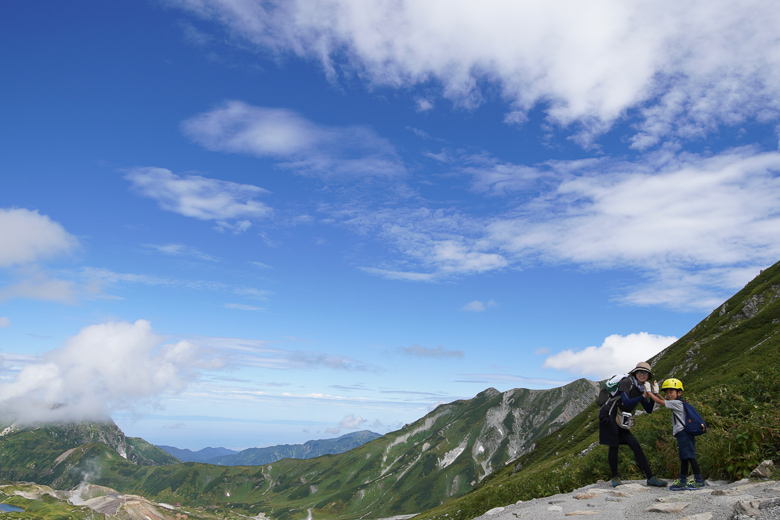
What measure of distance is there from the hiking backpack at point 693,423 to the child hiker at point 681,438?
0.09 meters

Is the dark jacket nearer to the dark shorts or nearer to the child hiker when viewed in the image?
the child hiker

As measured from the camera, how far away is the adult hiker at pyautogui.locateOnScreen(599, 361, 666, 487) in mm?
14266

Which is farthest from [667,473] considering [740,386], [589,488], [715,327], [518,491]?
[715,327]

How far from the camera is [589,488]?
1705cm

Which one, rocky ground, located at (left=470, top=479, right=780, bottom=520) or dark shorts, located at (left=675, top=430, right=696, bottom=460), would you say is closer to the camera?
rocky ground, located at (left=470, top=479, right=780, bottom=520)

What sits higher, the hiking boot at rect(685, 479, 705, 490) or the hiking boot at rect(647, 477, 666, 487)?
the hiking boot at rect(685, 479, 705, 490)

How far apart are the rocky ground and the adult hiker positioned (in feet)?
2.92

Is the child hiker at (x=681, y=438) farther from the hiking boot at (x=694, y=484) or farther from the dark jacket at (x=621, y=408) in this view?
the dark jacket at (x=621, y=408)

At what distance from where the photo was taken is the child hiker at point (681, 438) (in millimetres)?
12820

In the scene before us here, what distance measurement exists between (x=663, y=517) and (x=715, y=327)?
153 m

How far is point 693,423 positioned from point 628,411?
6.48ft

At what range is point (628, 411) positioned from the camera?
14711mm

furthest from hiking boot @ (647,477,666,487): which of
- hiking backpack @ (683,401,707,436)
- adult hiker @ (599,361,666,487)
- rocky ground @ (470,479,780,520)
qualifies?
hiking backpack @ (683,401,707,436)

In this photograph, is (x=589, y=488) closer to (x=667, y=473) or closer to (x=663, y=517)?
(x=667, y=473)
